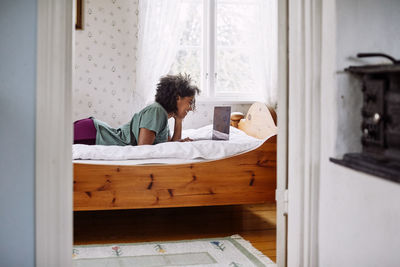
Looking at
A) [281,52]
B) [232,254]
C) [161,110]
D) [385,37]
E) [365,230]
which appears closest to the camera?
[365,230]

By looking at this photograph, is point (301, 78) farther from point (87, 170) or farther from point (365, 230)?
point (87, 170)

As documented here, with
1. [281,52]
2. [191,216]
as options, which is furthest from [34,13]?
[191,216]

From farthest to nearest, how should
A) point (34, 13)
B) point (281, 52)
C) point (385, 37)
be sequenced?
point (281, 52) < point (385, 37) < point (34, 13)

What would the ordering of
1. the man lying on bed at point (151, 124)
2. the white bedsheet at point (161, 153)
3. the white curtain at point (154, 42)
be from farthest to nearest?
1. the white curtain at point (154, 42)
2. the man lying on bed at point (151, 124)
3. the white bedsheet at point (161, 153)

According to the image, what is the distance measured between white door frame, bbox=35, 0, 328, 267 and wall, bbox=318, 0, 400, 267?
6 centimetres

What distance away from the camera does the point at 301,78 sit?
1748 mm

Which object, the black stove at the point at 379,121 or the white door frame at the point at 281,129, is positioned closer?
the black stove at the point at 379,121

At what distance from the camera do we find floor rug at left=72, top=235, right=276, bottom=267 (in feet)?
7.36

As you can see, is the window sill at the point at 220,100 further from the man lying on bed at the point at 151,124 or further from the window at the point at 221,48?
the man lying on bed at the point at 151,124

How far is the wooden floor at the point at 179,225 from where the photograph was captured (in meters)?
2.68

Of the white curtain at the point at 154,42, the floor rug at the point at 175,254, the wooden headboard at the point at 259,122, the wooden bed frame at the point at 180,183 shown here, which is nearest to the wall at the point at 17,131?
the floor rug at the point at 175,254

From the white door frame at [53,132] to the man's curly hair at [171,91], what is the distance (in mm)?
1657

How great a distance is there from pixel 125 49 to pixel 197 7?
841 millimetres

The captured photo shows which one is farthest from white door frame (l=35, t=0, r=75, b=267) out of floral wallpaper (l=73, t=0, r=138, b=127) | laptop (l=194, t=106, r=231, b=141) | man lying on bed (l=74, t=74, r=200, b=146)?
floral wallpaper (l=73, t=0, r=138, b=127)
